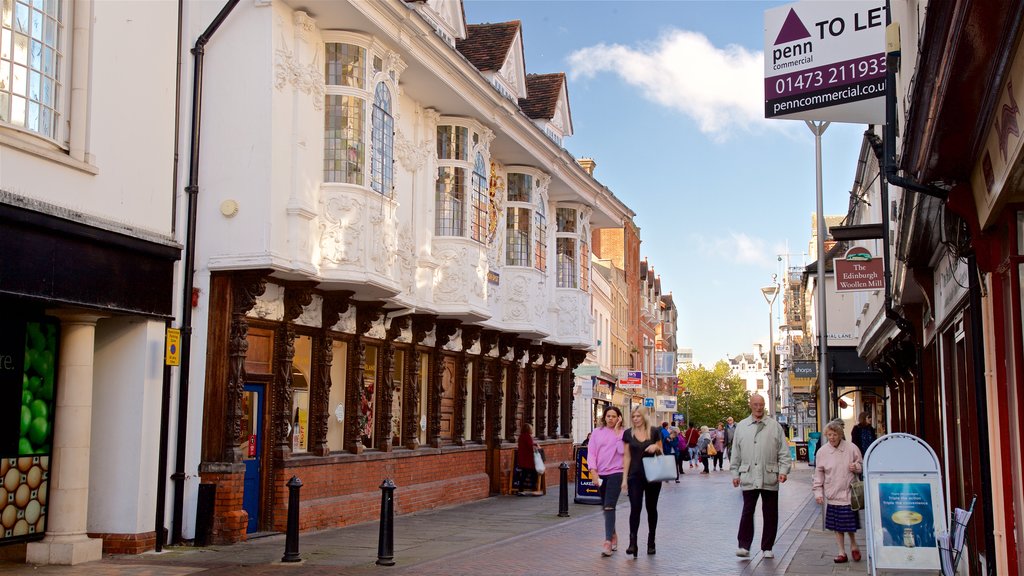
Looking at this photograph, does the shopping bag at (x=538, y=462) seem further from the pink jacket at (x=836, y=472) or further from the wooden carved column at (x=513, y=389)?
the pink jacket at (x=836, y=472)

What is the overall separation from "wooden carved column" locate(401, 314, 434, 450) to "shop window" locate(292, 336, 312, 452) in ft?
12.1

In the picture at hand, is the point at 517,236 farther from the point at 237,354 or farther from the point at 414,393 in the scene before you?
the point at 237,354

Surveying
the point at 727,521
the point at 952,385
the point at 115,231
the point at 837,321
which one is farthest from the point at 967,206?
the point at 837,321

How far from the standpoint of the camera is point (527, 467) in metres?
24.1

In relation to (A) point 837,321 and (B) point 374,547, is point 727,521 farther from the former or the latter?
(A) point 837,321

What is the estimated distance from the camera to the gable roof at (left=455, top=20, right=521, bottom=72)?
2459 centimetres

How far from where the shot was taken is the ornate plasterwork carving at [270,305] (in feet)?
48.2

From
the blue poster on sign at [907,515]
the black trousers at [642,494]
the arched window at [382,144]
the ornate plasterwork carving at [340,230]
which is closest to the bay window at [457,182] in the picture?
the arched window at [382,144]

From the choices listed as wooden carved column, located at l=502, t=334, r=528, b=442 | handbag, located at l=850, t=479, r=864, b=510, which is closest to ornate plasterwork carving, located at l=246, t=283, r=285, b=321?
handbag, located at l=850, t=479, r=864, b=510

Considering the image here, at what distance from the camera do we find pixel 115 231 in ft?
39.9

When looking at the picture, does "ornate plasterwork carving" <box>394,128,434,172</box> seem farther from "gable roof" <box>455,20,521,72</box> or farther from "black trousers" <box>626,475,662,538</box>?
"black trousers" <box>626,475,662,538</box>

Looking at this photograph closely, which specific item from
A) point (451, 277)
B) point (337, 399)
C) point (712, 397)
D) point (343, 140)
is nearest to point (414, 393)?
point (451, 277)

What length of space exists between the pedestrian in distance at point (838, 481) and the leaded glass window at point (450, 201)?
9119mm

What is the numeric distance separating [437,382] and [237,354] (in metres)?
7.78
